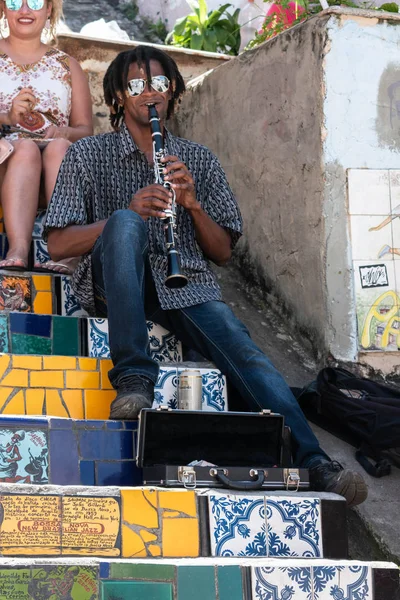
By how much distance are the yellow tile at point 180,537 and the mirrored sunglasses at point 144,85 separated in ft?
6.11

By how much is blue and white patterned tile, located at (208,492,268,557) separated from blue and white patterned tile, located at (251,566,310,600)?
8.8 inches

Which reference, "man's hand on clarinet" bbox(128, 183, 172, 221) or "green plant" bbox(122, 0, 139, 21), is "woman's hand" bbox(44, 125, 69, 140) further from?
"green plant" bbox(122, 0, 139, 21)

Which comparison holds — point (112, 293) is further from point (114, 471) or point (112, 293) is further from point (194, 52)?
point (194, 52)

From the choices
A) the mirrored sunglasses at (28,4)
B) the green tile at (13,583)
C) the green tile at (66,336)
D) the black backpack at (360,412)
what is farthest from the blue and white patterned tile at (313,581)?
the mirrored sunglasses at (28,4)

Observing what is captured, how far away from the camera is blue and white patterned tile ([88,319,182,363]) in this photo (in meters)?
3.88

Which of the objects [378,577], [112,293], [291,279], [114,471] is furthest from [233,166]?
[378,577]

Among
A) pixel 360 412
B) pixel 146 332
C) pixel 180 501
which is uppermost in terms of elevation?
pixel 146 332

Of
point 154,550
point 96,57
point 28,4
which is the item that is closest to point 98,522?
point 154,550

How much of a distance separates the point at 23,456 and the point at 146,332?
575 millimetres

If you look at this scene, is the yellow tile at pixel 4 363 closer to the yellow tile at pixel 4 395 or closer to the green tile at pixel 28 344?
the yellow tile at pixel 4 395

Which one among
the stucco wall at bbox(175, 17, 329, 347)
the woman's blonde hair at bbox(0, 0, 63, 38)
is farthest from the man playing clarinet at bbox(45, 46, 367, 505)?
the woman's blonde hair at bbox(0, 0, 63, 38)

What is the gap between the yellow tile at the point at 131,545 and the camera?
9.36 feet

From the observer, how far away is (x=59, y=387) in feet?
11.6

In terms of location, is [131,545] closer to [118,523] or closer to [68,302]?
[118,523]
